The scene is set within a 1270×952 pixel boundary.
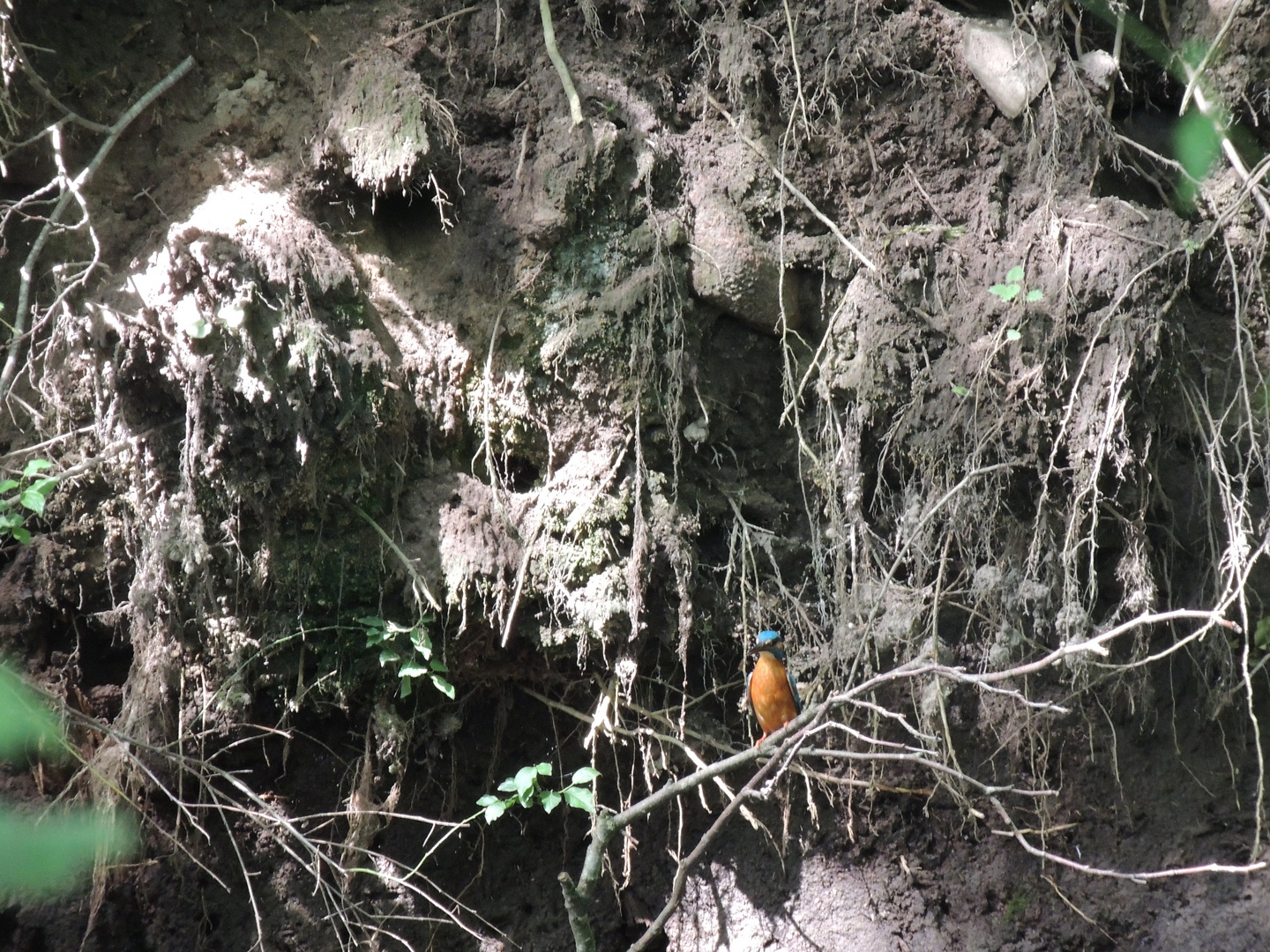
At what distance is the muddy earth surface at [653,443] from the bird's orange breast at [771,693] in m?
0.13

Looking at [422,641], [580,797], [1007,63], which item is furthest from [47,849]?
[1007,63]

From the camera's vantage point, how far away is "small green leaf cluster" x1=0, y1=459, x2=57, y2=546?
9.55 feet

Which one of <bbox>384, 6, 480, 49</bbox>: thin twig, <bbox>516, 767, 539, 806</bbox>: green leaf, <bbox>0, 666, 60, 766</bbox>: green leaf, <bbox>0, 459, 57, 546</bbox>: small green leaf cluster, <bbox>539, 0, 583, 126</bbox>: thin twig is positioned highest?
<bbox>384, 6, 480, 49</bbox>: thin twig

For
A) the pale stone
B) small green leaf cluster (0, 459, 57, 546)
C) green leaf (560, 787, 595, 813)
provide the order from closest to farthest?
small green leaf cluster (0, 459, 57, 546), green leaf (560, 787, 595, 813), the pale stone

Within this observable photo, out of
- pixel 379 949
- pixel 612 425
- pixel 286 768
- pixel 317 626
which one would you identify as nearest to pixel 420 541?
pixel 317 626

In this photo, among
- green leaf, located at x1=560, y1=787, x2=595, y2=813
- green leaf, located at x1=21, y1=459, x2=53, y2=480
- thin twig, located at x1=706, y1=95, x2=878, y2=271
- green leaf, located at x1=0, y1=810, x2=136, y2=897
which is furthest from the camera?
thin twig, located at x1=706, y1=95, x2=878, y2=271

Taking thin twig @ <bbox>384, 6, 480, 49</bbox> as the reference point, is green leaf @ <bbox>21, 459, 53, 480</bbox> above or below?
below

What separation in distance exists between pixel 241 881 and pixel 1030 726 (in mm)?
3129

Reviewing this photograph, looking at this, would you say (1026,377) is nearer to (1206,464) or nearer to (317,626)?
(1206,464)

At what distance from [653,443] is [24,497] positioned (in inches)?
82.4

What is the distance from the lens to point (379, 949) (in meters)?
3.72

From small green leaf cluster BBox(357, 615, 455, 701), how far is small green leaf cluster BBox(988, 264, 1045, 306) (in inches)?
93.2

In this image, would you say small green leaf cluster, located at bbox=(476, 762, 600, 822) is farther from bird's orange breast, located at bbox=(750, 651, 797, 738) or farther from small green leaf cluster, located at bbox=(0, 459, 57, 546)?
small green leaf cluster, located at bbox=(0, 459, 57, 546)

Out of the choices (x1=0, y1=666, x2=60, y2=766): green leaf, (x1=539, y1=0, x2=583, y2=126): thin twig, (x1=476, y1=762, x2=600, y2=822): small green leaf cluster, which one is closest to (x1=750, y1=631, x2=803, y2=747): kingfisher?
(x1=476, y1=762, x2=600, y2=822): small green leaf cluster
